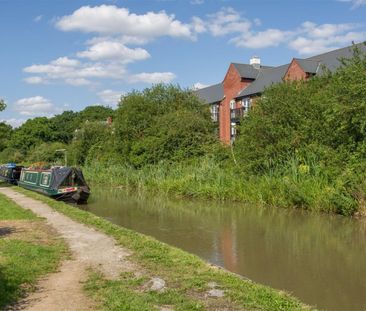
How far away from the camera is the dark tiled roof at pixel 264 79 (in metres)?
48.4

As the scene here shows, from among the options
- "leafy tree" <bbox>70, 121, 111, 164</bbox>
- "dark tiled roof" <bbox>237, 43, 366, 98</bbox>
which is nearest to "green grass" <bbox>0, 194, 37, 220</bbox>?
"dark tiled roof" <bbox>237, 43, 366, 98</bbox>

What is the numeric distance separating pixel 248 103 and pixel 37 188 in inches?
1148

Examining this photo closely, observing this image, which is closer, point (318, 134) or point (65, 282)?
point (65, 282)

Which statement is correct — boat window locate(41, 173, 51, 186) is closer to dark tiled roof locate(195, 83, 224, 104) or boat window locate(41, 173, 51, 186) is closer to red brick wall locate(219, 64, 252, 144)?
red brick wall locate(219, 64, 252, 144)

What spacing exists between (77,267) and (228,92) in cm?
4952

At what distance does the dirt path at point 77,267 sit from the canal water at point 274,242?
8.20 feet

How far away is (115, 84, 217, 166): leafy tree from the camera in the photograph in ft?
116

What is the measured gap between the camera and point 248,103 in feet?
171

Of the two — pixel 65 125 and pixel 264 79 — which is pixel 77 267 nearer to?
pixel 264 79

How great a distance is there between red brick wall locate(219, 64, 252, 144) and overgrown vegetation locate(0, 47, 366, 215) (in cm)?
1357

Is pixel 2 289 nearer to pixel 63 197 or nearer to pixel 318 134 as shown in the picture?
pixel 318 134

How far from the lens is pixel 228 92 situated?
56.4 m

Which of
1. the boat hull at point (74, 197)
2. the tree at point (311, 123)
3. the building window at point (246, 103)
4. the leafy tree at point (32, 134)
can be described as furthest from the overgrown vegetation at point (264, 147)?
the leafy tree at point (32, 134)

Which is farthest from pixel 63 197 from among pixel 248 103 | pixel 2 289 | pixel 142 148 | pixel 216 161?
pixel 248 103
